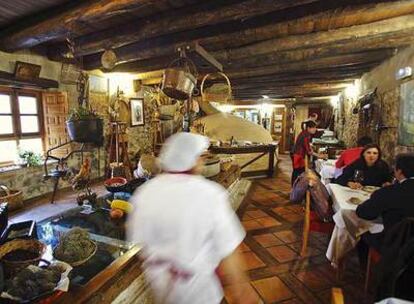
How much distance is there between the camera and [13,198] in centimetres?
349

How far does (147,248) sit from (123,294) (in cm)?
38

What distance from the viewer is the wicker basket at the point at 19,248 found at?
3.80ft

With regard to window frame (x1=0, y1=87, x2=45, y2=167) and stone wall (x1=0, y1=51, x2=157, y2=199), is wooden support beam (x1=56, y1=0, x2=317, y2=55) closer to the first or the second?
stone wall (x1=0, y1=51, x2=157, y2=199)

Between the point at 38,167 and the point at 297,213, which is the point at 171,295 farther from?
the point at 38,167

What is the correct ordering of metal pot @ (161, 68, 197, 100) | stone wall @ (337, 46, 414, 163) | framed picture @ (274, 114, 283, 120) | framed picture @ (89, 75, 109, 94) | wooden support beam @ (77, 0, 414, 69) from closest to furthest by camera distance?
metal pot @ (161, 68, 197, 100)
wooden support beam @ (77, 0, 414, 69)
stone wall @ (337, 46, 414, 163)
framed picture @ (89, 75, 109, 94)
framed picture @ (274, 114, 283, 120)

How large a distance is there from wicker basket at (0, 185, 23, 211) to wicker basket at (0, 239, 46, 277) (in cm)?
261

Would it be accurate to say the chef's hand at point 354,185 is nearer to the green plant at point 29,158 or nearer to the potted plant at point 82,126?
the potted plant at point 82,126

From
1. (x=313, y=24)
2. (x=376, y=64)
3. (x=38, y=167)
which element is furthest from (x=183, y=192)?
(x=376, y=64)

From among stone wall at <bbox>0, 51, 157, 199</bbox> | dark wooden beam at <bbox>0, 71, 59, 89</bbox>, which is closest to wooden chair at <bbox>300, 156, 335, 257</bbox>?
stone wall at <bbox>0, 51, 157, 199</bbox>

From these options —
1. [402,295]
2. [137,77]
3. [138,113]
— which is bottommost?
[402,295]

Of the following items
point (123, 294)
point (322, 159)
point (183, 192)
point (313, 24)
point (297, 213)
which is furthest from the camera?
point (322, 159)

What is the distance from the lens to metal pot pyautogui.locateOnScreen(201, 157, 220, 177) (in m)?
2.78

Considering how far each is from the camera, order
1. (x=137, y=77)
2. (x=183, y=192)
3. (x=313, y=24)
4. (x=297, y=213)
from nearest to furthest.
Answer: (x=183, y=192), (x=313, y=24), (x=297, y=213), (x=137, y=77)

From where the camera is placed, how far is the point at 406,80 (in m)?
3.13
